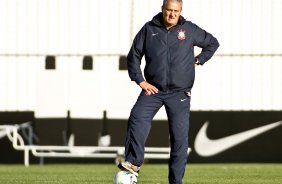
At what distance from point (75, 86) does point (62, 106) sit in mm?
450

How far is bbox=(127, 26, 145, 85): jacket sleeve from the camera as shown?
11250 millimetres

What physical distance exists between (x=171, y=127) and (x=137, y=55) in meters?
0.81

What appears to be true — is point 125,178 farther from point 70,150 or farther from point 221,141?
point 221,141

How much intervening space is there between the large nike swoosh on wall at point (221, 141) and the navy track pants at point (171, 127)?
9.62 m

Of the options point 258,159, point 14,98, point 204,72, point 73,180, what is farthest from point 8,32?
point 73,180

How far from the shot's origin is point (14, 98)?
70.6 feet

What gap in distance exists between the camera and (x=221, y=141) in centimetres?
2106

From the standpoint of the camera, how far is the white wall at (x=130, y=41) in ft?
70.3

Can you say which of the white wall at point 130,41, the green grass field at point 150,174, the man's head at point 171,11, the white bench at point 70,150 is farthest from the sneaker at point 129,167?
the white wall at point 130,41

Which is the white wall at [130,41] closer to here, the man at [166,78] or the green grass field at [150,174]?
the green grass field at [150,174]

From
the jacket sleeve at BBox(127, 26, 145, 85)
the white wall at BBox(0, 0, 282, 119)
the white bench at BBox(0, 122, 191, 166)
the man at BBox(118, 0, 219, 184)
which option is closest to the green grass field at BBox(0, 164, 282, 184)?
the white bench at BBox(0, 122, 191, 166)

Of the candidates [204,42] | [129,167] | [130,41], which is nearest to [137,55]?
[204,42]

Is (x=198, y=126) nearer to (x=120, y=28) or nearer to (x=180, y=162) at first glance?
(x=120, y=28)

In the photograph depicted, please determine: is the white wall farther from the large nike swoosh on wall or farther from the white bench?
the white bench
